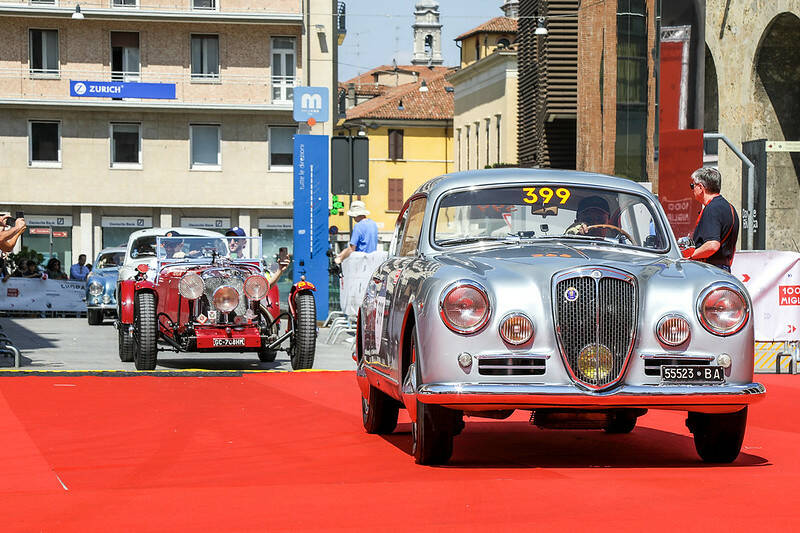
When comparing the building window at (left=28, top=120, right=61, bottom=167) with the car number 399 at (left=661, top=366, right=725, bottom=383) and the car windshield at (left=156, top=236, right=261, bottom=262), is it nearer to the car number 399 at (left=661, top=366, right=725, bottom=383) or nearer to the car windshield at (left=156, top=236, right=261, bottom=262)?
the car windshield at (left=156, top=236, right=261, bottom=262)

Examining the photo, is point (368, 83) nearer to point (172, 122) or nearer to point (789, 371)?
point (172, 122)

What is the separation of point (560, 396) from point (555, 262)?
751mm

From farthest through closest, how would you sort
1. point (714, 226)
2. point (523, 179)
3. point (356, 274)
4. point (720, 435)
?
point (356, 274) < point (714, 226) < point (523, 179) < point (720, 435)

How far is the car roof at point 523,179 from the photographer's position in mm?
9141

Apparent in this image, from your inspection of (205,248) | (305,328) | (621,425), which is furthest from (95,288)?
(621,425)

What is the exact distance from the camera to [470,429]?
33.2 ft

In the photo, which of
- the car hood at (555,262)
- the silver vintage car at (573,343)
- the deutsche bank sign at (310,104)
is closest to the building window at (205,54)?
the deutsche bank sign at (310,104)

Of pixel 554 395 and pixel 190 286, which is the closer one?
pixel 554 395

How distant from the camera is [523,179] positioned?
915cm

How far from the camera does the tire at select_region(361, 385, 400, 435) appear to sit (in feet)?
31.7

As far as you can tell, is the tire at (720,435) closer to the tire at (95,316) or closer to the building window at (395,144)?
the tire at (95,316)

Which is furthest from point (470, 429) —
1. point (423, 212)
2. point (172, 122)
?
point (172, 122)

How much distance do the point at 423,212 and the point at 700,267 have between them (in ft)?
6.26

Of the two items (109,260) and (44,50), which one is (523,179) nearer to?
(109,260)
